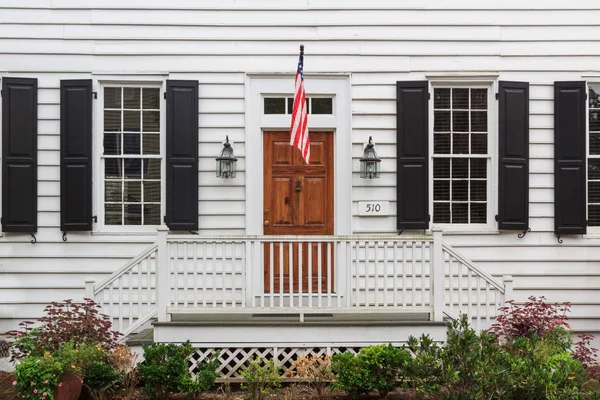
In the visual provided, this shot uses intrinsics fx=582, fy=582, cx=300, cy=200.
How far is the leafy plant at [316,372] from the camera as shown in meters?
5.71

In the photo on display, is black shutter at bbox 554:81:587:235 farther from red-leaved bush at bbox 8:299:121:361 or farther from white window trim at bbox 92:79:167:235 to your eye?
red-leaved bush at bbox 8:299:121:361

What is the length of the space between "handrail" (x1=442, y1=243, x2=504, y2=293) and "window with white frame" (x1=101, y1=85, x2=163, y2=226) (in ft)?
12.0

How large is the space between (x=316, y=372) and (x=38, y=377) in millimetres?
2571

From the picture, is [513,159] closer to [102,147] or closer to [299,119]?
[299,119]

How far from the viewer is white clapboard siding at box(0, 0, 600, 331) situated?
747cm

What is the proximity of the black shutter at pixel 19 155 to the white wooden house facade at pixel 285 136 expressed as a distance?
0.02 meters

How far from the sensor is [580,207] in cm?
749

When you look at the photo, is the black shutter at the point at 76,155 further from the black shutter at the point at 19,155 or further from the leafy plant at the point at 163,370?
the leafy plant at the point at 163,370

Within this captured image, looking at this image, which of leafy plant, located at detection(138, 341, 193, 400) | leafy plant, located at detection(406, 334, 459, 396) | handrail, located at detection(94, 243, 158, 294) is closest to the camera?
leafy plant, located at detection(406, 334, 459, 396)

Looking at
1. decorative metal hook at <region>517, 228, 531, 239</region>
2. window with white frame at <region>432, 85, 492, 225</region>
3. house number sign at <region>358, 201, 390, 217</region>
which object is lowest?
decorative metal hook at <region>517, 228, 531, 239</region>

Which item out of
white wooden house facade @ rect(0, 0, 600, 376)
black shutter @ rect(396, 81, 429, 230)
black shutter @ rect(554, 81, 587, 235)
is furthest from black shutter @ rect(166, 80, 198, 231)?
black shutter @ rect(554, 81, 587, 235)

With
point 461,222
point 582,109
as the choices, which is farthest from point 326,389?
point 582,109

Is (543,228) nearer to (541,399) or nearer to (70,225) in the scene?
(541,399)

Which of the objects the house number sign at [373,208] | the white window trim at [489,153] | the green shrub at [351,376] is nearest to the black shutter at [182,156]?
the house number sign at [373,208]
